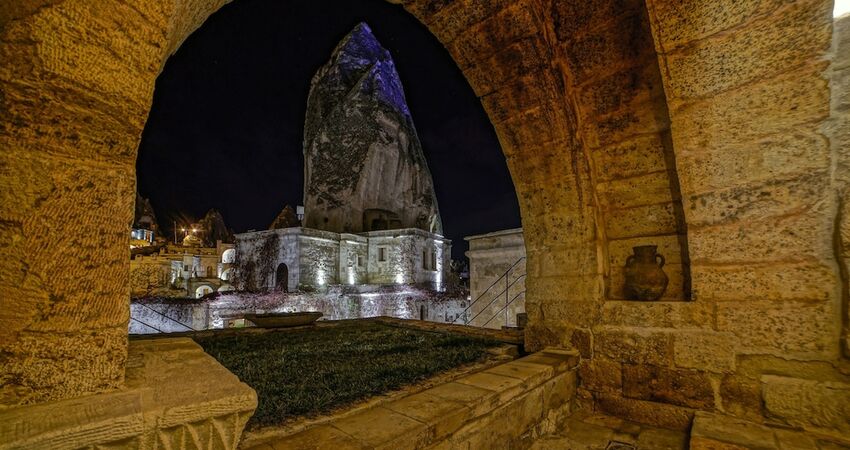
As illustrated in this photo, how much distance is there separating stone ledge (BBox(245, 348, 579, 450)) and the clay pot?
825 millimetres

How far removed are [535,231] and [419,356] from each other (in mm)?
1574

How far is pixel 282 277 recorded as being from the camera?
712 inches

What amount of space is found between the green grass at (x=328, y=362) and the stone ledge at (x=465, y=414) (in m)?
0.31

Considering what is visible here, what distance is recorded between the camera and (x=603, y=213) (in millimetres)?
3152

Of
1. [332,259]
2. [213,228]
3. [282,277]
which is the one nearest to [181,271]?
[282,277]

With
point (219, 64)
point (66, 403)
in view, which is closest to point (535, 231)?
point (66, 403)

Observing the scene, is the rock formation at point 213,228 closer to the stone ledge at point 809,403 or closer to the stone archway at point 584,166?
the stone archway at point 584,166

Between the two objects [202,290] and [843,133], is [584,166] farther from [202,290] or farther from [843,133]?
[202,290]

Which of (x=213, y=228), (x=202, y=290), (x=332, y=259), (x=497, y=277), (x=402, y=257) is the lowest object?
(x=202, y=290)

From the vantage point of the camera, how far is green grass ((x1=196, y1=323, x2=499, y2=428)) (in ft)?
6.41

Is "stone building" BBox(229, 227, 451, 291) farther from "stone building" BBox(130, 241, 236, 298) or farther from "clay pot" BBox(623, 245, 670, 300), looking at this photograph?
"clay pot" BBox(623, 245, 670, 300)

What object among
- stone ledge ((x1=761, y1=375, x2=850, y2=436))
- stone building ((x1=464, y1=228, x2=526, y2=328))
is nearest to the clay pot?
stone ledge ((x1=761, y1=375, x2=850, y2=436))

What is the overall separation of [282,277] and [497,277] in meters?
13.3

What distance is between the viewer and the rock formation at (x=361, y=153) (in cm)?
2386
